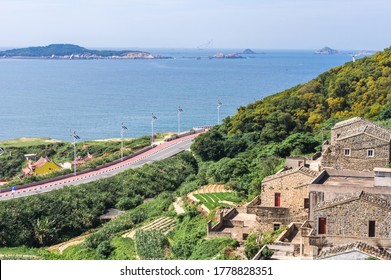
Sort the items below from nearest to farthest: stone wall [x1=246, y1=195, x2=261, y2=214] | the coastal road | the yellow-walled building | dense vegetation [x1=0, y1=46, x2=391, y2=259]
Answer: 1. stone wall [x1=246, y1=195, x2=261, y2=214]
2. dense vegetation [x1=0, y1=46, x2=391, y2=259]
3. the coastal road
4. the yellow-walled building

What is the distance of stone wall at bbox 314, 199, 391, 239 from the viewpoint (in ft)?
40.3

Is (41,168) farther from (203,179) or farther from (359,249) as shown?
(359,249)

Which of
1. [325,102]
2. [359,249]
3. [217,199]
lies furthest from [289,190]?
[325,102]

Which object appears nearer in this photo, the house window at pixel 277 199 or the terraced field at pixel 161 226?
the house window at pixel 277 199

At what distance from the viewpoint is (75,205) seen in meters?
23.7

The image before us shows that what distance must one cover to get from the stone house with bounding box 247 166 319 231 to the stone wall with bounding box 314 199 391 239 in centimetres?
263

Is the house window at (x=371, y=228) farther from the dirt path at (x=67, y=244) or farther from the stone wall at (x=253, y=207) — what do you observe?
the dirt path at (x=67, y=244)

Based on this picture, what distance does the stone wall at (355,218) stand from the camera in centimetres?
1230

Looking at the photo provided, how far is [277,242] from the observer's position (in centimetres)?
1334

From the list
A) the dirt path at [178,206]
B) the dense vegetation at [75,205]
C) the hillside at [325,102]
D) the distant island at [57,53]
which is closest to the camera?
the dirt path at [178,206]

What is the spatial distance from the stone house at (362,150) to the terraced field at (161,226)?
484 centimetres

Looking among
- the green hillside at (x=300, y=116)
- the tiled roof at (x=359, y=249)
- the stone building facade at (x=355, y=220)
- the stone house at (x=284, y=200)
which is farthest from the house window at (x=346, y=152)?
the green hillside at (x=300, y=116)

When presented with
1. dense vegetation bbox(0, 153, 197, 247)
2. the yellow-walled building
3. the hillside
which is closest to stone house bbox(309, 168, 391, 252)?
dense vegetation bbox(0, 153, 197, 247)

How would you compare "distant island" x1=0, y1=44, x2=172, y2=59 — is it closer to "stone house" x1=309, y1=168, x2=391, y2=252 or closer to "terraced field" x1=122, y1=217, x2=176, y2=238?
"terraced field" x1=122, y1=217, x2=176, y2=238
